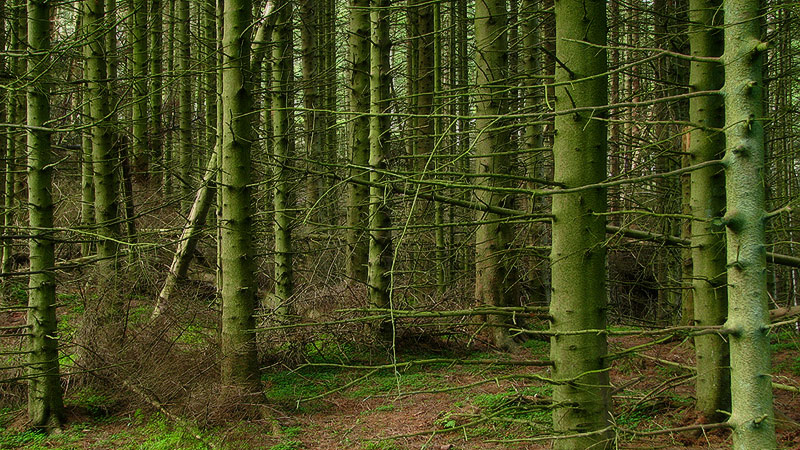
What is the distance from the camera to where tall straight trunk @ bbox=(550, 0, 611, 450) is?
11.4 feet

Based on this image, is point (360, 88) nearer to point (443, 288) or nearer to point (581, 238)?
point (443, 288)

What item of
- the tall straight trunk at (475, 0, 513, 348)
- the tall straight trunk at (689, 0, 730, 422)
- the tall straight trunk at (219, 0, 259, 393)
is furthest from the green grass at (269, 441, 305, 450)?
the tall straight trunk at (689, 0, 730, 422)

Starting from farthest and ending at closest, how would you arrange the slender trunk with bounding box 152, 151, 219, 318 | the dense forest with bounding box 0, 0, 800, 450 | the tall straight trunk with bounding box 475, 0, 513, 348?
the slender trunk with bounding box 152, 151, 219, 318, the tall straight trunk with bounding box 475, 0, 513, 348, the dense forest with bounding box 0, 0, 800, 450

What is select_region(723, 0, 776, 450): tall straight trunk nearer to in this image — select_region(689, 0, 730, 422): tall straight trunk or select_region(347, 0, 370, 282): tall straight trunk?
select_region(689, 0, 730, 422): tall straight trunk

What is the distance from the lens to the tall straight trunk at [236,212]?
6.34 metres

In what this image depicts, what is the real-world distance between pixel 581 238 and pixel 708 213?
2241 mm

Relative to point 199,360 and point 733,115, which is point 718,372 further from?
point 199,360

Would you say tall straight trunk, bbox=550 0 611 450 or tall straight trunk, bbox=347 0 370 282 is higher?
tall straight trunk, bbox=347 0 370 282

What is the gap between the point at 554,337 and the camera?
3596mm

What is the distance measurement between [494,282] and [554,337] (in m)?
5.29

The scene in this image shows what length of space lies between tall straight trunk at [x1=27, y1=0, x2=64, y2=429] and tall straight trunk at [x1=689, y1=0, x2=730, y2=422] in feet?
19.7

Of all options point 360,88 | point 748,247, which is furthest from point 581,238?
point 360,88

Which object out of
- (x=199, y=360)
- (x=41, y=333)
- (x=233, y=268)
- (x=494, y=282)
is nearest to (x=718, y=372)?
(x=494, y=282)

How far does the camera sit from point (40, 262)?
243 inches
